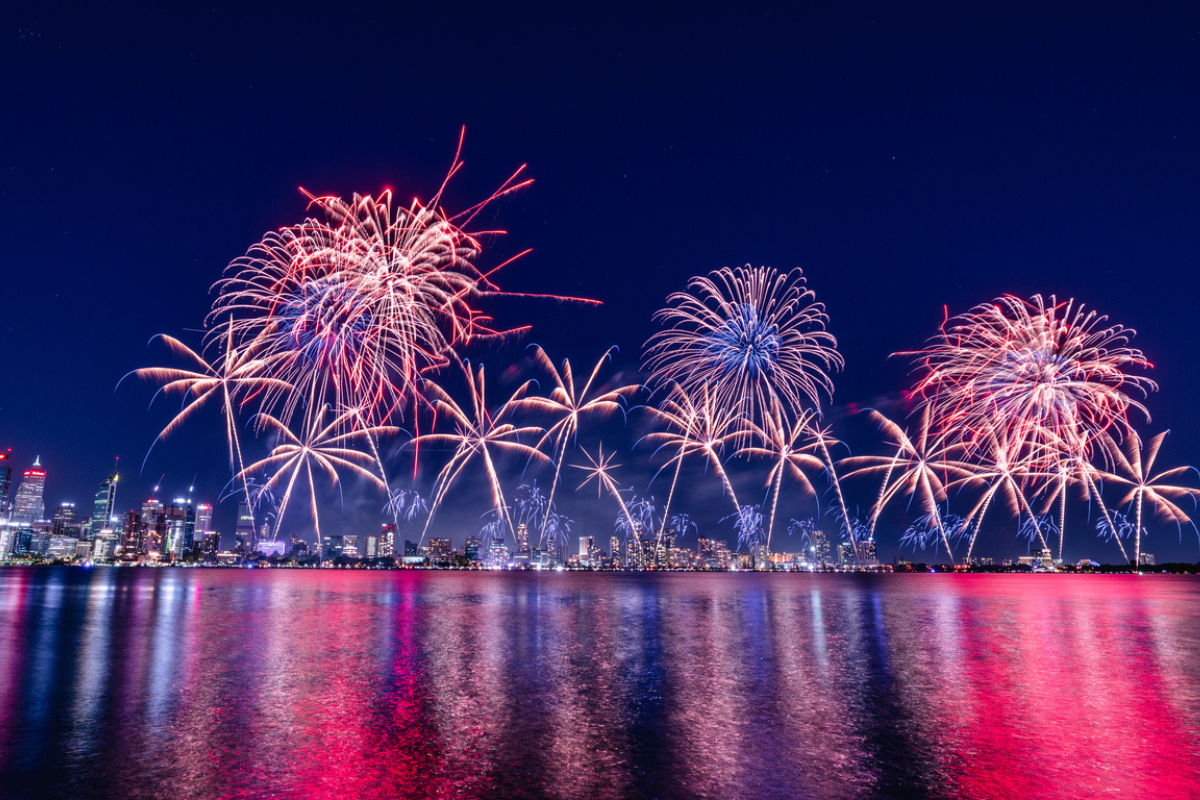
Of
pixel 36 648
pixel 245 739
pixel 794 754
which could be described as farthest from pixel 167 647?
pixel 794 754

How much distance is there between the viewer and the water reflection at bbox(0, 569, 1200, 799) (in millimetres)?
8492

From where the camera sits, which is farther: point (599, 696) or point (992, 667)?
point (992, 667)

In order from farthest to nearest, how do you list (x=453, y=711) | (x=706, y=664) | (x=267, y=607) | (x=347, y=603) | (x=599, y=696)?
(x=347, y=603), (x=267, y=607), (x=706, y=664), (x=599, y=696), (x=453, y=711)

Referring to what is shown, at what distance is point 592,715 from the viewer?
11922 mm

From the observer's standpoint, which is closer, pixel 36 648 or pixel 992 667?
pixel 992 667

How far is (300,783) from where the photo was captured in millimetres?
8234

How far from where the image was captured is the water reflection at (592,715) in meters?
8.49

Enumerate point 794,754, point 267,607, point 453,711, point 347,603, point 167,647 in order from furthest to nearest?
point 347,603 → point 267,607 → point 167,647 → point 453,711 → point 794,754

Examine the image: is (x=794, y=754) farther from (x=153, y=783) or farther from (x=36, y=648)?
(x=36, y=648)

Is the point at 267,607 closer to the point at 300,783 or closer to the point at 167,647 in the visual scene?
the point at 167,647

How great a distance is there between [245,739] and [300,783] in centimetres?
261

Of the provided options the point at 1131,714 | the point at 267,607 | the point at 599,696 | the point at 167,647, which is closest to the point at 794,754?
the point at 599,696

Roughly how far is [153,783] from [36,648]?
1696 cm

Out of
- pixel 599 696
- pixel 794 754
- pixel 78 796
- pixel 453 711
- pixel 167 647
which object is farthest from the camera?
pixel 167 647
